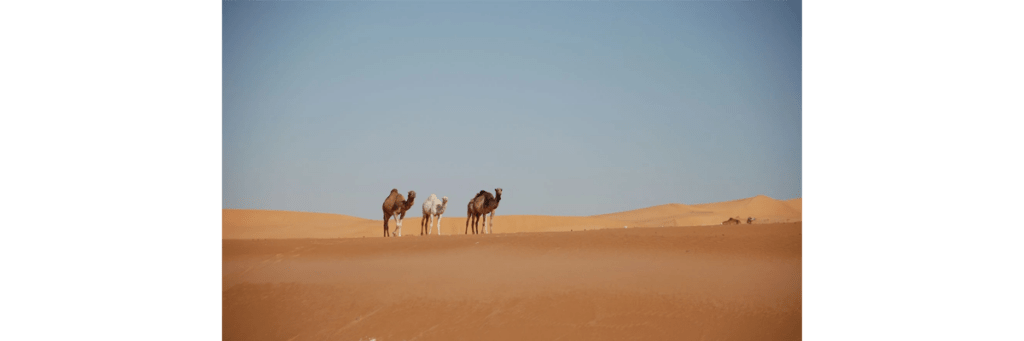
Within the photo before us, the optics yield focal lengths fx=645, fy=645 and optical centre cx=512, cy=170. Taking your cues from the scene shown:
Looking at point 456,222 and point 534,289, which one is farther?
point 456,222

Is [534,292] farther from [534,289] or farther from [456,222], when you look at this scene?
[456,222]

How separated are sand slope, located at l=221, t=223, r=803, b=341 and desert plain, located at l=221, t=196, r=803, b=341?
0.01 meters

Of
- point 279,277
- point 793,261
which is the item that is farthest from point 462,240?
point 793,261

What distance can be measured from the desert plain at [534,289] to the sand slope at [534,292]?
0.04 ft

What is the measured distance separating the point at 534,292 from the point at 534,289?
8 centimetres

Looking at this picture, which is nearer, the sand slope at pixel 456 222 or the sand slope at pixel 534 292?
the sand slope at pixel 534 292

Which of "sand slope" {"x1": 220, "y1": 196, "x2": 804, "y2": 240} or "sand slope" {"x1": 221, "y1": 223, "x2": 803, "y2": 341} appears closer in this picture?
"sand slope" {"x1": 221, "y1": 223, "x2": 803, "y2": 341}

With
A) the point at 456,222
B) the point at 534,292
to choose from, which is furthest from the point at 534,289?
the point at 456,222

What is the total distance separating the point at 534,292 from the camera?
264 inches

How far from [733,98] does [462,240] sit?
583 cm

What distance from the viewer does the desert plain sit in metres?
6.16

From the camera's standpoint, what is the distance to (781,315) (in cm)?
643

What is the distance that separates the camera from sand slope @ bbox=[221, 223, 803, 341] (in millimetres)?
6145

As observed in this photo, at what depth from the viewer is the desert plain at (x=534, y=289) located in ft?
20.2
